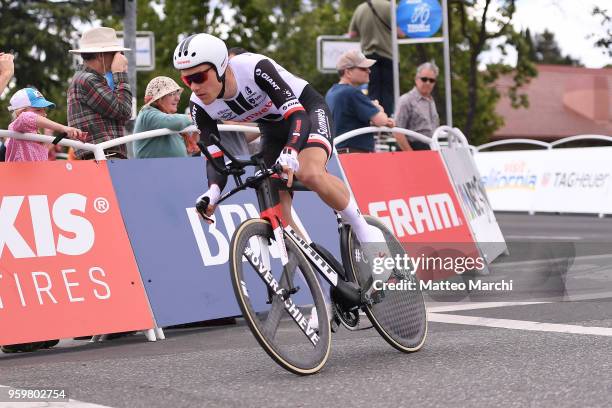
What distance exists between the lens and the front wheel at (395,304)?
290 inches

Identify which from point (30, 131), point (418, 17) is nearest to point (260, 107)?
point (30, 131)

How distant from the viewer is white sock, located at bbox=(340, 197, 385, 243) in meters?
7.43

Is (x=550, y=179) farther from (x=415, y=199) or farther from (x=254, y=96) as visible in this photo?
(x=254, y=96)

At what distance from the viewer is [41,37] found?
153ft

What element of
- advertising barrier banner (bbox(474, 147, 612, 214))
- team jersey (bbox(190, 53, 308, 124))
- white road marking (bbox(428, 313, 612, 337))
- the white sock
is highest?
team jersey (bbox(190, 53, 308, 124))

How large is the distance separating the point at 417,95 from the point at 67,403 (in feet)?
27.8

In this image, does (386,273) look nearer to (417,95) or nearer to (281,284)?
(281,284)

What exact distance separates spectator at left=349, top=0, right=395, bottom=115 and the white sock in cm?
851

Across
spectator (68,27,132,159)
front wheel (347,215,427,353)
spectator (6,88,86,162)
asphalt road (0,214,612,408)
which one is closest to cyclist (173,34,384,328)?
front wheel (347,215,427,353)

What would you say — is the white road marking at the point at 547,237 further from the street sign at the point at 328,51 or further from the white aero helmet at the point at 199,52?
the white aero helmet at the point at 199,52

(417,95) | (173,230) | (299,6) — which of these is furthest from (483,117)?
(173,230)

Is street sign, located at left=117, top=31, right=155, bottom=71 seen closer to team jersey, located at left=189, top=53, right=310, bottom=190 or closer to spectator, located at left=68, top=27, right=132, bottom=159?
spectator, located at left=68, top=27, right=132, bottom=159

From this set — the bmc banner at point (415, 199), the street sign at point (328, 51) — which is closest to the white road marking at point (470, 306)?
the bmc banner at point (415, 199)

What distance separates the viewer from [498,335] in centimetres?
799
